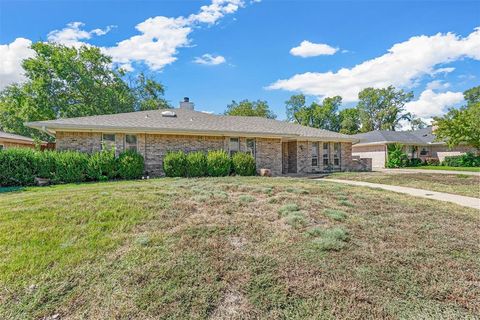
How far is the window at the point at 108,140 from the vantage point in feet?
41.0

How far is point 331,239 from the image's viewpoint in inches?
163

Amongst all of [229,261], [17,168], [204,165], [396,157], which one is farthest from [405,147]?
[17,168]

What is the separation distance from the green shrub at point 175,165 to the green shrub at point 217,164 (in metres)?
1.22

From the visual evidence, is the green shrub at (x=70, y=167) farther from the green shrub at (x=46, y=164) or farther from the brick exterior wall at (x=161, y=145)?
the brick exterior wall at (x=161, y=145)

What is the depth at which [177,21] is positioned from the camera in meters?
12.5

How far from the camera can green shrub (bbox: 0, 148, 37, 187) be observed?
31.5 feet

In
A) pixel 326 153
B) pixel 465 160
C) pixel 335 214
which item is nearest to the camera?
pixel 335 214

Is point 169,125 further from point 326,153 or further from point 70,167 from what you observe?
point 326,153

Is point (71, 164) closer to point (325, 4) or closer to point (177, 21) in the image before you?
point (177, 21)

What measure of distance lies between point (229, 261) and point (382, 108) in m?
55.3

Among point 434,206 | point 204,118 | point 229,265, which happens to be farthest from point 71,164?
point 434,206

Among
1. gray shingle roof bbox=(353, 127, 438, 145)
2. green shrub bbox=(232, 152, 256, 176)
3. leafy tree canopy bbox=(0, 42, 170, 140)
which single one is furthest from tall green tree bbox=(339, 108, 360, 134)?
green shrub bbox=(232, 152, 256, 176)

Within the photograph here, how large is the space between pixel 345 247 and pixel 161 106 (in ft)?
109

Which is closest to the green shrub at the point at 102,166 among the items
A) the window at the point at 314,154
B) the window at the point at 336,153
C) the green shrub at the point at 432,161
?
the window at the point at 314,154
